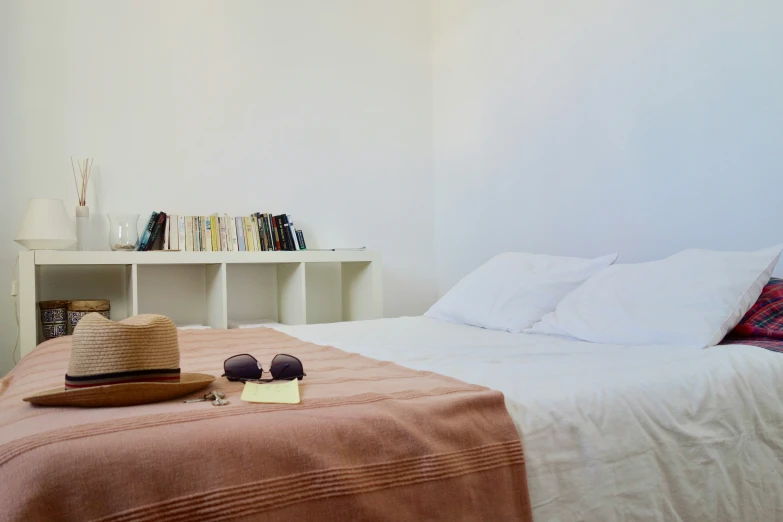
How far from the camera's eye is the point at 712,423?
1.28 metres

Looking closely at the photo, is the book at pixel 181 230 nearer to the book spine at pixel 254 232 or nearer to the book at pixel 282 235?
the book spine at pixel 254 232

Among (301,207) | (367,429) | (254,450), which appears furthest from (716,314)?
(301,207)

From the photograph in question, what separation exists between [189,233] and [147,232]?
191 mm

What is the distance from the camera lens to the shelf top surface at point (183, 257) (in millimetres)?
2613

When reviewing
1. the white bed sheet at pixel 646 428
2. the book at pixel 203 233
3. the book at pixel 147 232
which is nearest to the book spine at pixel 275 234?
the book at pixel 203 233

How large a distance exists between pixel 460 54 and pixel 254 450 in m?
3.26

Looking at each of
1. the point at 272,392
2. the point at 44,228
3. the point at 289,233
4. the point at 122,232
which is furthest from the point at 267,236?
the point at 272,392

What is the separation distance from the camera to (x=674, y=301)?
5.84ft

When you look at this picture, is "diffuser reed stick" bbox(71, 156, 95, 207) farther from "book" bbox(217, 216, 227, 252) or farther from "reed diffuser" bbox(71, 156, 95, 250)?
"book" bbox(217, 216, 227, 252)

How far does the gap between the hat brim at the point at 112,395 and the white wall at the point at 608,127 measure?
1906 mm

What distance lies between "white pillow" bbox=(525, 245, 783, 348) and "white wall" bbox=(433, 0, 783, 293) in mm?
355

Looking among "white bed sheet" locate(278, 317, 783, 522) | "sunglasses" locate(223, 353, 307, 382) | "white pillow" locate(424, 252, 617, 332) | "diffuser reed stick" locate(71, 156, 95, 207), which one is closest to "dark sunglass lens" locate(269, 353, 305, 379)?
"sunglasses" locate(223, 353, 307, 382)

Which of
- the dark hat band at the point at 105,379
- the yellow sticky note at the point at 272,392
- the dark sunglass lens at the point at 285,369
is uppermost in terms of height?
the dark hat band at the point at 105,379

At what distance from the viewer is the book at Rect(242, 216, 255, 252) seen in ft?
10.4
